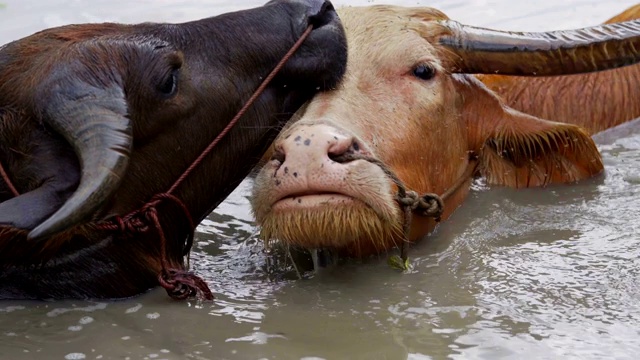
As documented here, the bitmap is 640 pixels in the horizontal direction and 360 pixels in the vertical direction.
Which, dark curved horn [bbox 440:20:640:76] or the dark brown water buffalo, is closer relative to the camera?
the dark brown water buffalo

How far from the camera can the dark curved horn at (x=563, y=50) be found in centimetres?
516

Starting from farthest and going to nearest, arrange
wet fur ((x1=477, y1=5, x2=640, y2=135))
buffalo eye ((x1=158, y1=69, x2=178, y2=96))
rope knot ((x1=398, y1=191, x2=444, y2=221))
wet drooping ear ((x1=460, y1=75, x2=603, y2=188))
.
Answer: wet fur ((x1=477, y1=5, x2=640, y2=135)) → wet drooping ear ((x1=460, y1=75, x2=603, y2=188)) → rope knot ((x1=398, y1=191, x2=444, y2=221)) → buffalo eye ((x1=158, y1=69, x2=178, y2=96))

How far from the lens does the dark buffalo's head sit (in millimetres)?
3893

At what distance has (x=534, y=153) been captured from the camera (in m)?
5.69

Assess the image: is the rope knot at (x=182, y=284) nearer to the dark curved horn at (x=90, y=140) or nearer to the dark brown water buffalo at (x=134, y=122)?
the dark brown water buffalo at (x=134, y=122)

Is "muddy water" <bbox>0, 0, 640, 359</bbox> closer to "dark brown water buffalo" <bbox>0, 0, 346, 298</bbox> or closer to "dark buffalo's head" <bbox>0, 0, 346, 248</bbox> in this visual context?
"dark brown water buffalo" <bbox>0, 0, 346, 298</bbox>

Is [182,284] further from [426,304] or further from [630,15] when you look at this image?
[630,15]

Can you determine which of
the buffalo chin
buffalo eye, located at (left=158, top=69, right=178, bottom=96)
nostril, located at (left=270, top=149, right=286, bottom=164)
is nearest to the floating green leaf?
the buffalo chin

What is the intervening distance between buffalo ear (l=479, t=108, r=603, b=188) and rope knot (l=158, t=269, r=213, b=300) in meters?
1.82

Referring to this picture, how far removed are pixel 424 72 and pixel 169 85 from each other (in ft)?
4.47

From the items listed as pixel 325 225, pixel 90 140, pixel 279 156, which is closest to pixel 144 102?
pixel 90 140

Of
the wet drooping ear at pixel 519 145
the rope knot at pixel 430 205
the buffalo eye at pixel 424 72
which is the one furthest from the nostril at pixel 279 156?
the wet drooping ear at pixel 519 145

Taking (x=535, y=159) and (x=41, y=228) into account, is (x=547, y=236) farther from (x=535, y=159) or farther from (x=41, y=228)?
(x=41, y=228)

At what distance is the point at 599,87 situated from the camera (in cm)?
648
